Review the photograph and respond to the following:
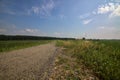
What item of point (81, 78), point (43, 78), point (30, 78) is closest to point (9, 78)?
point (30, 78)

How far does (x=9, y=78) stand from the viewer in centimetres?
685

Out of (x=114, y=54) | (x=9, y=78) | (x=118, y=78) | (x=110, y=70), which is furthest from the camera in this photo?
(x=114, y=54)

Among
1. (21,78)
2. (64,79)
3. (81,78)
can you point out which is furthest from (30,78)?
(81,78)

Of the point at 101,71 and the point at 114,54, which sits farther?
the point at 114,54

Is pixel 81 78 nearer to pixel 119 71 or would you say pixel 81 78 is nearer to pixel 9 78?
pixel 119 71

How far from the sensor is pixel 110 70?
24.3 ft

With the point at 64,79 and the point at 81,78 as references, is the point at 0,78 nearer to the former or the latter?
the point at 64,79

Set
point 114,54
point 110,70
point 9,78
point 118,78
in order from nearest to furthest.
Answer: point 118,78 → point 9,78 → point 110,70 → point 114,54

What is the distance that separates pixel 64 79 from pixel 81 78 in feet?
2.74

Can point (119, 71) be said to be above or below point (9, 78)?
above

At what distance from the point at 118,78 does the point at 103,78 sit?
846mm

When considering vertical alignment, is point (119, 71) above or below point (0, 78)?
above

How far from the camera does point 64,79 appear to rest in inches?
265

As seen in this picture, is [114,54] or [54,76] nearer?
[54,76]
